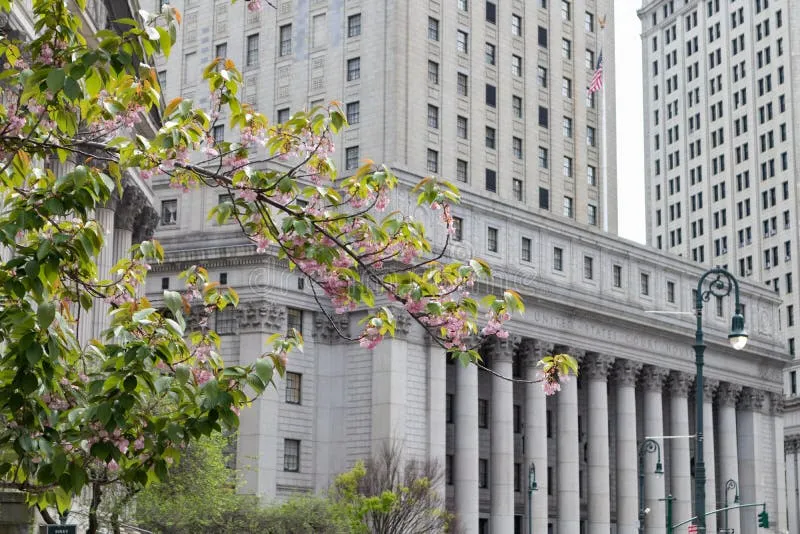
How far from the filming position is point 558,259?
91812 millimetres

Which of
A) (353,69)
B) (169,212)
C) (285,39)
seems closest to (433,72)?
(353,69)

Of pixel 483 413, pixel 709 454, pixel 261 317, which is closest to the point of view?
pixel 261 317

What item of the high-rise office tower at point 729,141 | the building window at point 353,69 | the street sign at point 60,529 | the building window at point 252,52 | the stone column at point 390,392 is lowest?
the street sign at point 60,529

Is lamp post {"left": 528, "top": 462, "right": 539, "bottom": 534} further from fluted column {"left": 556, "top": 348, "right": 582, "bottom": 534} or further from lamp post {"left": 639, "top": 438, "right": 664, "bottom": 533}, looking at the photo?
lamp post {"left": 639, "top": 438, "right": 664, "bottom": 533}

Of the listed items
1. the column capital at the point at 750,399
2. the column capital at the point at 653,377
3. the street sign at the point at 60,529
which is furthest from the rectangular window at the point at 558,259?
the street sign at the point at 60,529

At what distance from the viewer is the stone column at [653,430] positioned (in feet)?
312

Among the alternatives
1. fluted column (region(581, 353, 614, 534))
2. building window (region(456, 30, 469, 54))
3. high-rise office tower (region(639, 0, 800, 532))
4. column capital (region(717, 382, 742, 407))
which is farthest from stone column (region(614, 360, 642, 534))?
high-rise office tower (region(639, 0, 800, 532))

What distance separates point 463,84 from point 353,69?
7890 millimetres

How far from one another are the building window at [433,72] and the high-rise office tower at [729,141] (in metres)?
51.9

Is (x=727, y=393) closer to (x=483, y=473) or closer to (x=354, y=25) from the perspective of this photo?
(x=483, y=473)

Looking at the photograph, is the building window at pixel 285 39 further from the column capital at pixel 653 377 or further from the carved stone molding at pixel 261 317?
A: the column capital at pixel 653 377

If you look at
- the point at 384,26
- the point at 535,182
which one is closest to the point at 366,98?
the point at 384,26

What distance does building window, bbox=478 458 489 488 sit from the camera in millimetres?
87312

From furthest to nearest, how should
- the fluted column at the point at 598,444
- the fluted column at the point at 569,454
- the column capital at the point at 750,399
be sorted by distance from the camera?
the column capital at the point at 750,399
the fluted column at the point at 598,444
the fluted column at the point at 569,454
